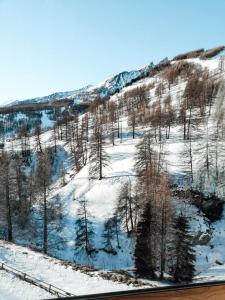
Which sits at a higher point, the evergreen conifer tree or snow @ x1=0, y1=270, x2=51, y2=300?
snow @ x1=0, y1=270, x2=51, y2=300

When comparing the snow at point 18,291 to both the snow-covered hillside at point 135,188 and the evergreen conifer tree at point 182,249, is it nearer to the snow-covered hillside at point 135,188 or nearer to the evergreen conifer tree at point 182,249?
the snow-covered hillside at point 135,188

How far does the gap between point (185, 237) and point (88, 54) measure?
1283 millimetres

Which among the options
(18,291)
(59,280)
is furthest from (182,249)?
(18,291)

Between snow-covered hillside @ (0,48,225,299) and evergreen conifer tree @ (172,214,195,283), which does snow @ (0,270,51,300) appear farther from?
evergreen conifer tree @ (172,214,195,283)

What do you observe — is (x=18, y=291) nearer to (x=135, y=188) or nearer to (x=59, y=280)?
(x=59, y=280)

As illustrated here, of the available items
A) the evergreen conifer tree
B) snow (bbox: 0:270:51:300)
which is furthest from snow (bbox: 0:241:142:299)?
the evergreen conifer tree

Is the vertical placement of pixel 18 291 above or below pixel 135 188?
above

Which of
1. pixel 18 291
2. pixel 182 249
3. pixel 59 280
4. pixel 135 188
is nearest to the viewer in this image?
pixel 18 291

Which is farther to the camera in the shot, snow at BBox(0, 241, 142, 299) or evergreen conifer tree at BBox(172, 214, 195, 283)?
evergreen conifer tree at BBox(172, 214, 195, 283)

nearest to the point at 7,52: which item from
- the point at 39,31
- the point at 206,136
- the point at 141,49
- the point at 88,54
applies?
the point at 39,31

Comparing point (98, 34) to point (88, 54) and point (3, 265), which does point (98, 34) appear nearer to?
point (88, 54)

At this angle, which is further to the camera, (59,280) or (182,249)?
(182,249)

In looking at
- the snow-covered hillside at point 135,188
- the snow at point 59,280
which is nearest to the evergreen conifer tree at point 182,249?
the snow-covered hillside at point 135,188

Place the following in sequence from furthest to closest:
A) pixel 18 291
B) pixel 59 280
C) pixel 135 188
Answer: pixel 135 188 → pixel 59 280 → pixel 18 291
